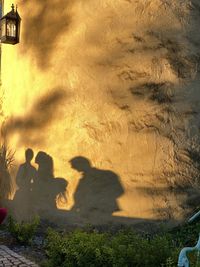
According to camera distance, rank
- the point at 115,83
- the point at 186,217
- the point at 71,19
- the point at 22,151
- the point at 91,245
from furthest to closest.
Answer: the point at 22,151
the point at 71,19
the point at 115,83
the point at 186,217
the point at 91,245

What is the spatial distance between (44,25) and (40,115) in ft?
4.66

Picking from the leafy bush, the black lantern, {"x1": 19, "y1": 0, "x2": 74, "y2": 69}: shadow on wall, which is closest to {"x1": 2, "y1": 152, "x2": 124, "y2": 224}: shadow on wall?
the leafy bush

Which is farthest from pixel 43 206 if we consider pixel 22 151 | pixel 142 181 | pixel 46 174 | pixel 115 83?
pixel 115 83

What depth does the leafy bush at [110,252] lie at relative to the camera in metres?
4.77

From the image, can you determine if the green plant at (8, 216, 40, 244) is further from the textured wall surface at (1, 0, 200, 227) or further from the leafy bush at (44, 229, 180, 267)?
the leafy bush at (44, 229, 180, 267)

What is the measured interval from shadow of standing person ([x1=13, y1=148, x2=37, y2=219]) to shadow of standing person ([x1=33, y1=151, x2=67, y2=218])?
0.14 meters

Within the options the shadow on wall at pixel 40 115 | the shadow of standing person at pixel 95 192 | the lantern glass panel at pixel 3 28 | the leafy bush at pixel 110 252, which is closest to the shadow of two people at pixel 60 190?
the shadow of standing person at pixel 95 192

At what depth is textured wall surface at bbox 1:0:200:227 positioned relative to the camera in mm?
6410

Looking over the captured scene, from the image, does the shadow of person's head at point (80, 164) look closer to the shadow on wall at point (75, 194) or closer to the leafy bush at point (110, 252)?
the shadow on wall at point (75, 194)

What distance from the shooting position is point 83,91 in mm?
7039

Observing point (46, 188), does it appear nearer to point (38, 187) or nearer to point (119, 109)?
point (38, 187)

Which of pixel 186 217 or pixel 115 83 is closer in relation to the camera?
pixel 186 217

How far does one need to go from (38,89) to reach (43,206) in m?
1.84

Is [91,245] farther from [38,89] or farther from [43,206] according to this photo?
[38,89]
